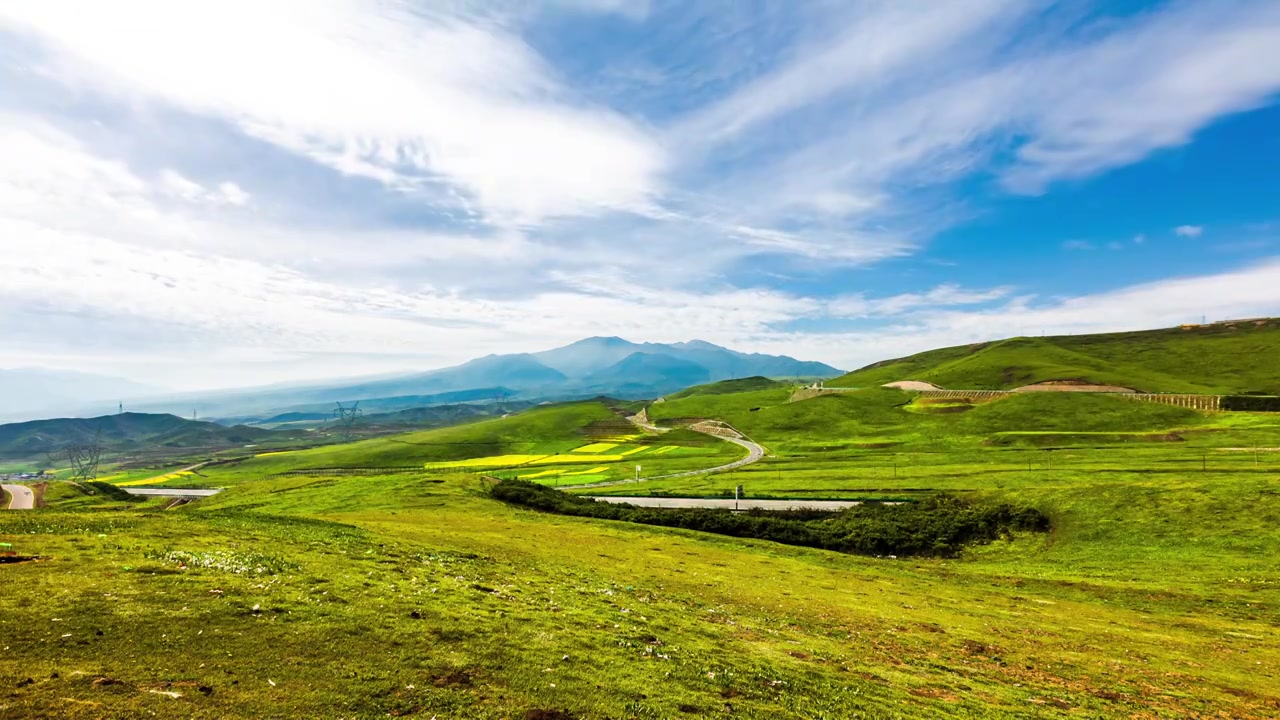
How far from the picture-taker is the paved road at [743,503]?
7775 cm

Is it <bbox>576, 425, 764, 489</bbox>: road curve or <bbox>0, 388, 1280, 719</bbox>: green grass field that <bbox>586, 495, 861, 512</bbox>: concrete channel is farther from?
<bbox>0, 388, 1280, 719</bbox>: green grass field

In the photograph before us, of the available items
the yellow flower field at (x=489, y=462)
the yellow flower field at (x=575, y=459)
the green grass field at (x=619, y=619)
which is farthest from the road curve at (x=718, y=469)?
the green grass field at (x=619, y=619)

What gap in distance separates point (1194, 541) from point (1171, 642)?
35902 mm

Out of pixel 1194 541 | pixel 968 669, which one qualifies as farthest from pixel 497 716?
pixel 1194 541

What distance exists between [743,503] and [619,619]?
2513 inches

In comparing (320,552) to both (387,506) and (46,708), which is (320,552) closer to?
(46,708)

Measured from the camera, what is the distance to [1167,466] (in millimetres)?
86188

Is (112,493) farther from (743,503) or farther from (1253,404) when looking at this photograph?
(1253,404)

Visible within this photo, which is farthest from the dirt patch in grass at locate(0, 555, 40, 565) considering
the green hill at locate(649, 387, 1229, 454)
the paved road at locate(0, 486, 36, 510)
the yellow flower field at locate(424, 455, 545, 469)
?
the green hill at locate(649, 387, 1229, 454)

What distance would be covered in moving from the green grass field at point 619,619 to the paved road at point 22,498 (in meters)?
95.6

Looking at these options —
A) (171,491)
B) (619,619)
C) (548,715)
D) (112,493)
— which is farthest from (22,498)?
(548,715)

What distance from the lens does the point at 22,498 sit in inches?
4242

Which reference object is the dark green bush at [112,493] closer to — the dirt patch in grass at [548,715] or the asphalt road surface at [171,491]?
the asphalt road surface at [171,491]

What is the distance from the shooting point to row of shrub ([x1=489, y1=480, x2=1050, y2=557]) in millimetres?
Result: 58438
